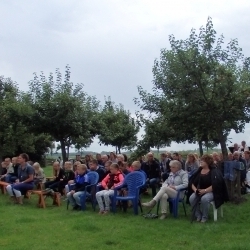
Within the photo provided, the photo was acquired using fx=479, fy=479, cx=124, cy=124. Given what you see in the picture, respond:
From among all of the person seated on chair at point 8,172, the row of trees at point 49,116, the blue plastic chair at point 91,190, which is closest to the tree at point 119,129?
the row of trees at point 49,116

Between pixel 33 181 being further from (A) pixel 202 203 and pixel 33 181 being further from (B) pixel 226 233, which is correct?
(B) pixel 226 233

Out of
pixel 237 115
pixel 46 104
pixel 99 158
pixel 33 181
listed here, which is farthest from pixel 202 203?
pixel 46 104

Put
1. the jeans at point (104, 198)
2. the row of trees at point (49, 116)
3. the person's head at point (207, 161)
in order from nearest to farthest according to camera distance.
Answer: the person's head at point (207, 161) < the jeans at point (104, 198) < the row of trees at point (49, 116)

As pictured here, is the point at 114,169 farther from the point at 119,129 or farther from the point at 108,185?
the point at 119,129

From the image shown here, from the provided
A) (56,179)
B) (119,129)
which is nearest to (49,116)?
(56,179)

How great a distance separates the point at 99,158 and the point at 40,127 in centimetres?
411

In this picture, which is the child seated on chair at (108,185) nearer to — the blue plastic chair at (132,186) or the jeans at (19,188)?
the blue plastic chair at (132,186)

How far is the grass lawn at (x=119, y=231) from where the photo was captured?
8258 millimetres

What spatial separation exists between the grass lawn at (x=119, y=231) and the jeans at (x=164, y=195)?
291 mm

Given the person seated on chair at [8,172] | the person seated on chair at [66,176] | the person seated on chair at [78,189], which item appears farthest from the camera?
the person seated on chair at [8,172]

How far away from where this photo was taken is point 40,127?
20031mm

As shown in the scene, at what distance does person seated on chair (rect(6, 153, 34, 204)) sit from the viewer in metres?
14.2

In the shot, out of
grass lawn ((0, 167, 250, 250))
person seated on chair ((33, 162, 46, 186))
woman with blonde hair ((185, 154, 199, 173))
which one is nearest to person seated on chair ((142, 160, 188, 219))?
grass lawn ((0, 167, 250, 250))

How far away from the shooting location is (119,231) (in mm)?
9383
